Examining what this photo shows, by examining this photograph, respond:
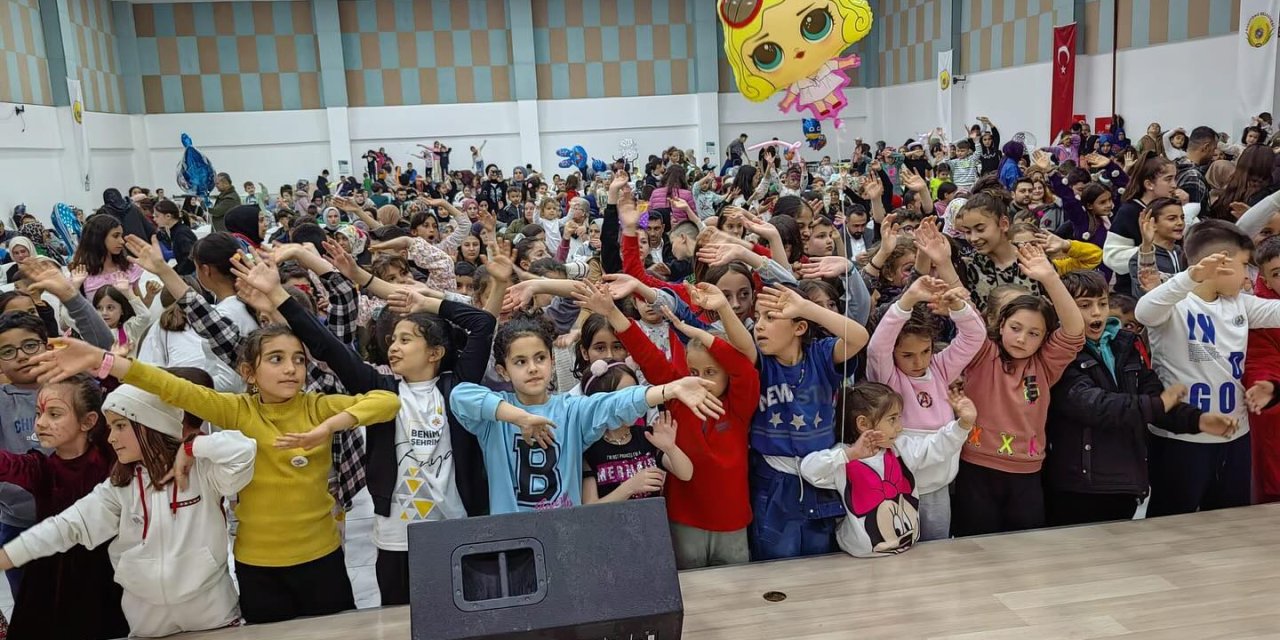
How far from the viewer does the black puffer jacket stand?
2.66 m

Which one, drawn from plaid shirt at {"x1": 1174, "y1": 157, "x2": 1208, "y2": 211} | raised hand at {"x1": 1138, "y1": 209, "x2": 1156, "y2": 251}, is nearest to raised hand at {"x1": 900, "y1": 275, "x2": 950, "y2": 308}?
raised hand at {"x1": 1138, "y1": 209, "x2": 1156, "y2": 251}

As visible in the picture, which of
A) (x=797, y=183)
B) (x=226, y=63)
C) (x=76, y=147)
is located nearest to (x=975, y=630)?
(x=797, y=183)

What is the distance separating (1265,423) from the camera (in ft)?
9.84

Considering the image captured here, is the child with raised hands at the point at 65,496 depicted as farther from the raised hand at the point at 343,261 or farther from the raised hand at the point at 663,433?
the raised hand at the point at 663,433

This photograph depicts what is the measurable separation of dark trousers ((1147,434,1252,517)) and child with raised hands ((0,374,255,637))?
2738mm

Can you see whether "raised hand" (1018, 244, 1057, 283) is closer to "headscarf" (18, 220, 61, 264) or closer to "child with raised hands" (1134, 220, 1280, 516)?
"child with raised hands" (1134, 220, 1280, 516)

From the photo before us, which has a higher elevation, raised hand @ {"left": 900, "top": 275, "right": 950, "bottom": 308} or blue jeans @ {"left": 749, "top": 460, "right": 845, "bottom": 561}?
raised hand @ {"left": 900, "top": 275, "right": 950, "bottom": 308}

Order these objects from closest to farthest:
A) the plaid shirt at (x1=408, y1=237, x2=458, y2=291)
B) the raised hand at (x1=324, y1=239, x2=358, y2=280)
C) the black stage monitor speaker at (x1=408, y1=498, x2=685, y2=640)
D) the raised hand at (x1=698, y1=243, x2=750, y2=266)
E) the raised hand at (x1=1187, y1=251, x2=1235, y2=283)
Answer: the black stage monitor speaker at (x1=408, y1=498, x2=685, y2=640), the raised hand at (x1=1187, y1=251, x2=1235, y2=283), the raised hand at (x1=698, y1=243, x2=750, y2=266), the raised hand at (x1=324, y1=239, x2=358, y2=280), the plaid shirt at (x1=408, y1=237, x2=458, y2=291)

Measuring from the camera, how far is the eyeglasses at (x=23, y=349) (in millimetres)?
Result: 2709

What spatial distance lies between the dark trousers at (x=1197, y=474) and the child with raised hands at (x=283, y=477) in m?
2.41

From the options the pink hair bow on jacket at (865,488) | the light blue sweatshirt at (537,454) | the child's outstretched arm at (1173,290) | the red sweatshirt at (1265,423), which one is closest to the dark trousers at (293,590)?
the light blue sweatshirt at (537,454)

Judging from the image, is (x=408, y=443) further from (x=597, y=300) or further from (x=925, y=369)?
(x=925, y=369)

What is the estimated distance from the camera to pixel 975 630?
83.0 inches

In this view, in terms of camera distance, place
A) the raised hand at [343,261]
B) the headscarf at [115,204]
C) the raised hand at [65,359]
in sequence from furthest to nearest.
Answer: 1. the headscarf at [115,204]
2. the raised hand at [343,261]
3. the raised hand at [65,359]
